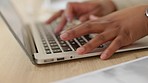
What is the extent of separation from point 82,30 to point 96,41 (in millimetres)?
69

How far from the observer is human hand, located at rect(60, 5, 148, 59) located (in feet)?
1.89

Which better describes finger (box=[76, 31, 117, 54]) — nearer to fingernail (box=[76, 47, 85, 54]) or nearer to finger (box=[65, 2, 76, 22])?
fingernail (box=[76, 47, 85, 54])

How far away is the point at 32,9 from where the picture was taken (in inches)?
65.6

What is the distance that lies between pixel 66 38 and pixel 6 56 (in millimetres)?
168

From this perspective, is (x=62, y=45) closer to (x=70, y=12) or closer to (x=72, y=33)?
(x=72, y=33)

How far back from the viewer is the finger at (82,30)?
605mm

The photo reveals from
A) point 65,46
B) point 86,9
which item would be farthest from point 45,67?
point 86,9

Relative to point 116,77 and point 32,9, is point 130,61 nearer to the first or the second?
point 116,77

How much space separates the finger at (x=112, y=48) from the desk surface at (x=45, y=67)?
12mm

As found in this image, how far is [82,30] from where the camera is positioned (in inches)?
24.7

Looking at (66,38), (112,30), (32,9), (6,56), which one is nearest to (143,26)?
(112,30)

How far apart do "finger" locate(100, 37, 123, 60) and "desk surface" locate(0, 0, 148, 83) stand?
0.01 meters

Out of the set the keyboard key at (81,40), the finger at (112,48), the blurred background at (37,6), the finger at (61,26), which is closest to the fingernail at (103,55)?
the finger at (112,48)

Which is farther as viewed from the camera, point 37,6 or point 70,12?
point 37,6
